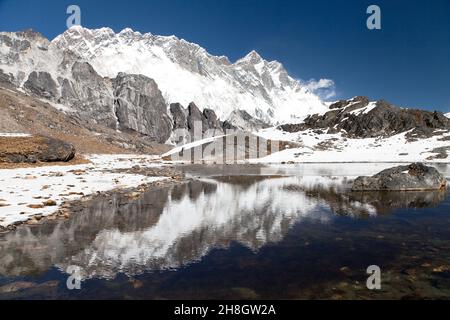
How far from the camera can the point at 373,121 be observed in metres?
128

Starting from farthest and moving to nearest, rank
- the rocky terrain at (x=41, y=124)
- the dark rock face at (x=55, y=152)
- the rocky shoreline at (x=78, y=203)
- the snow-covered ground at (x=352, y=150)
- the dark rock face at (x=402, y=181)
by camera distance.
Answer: the rocky terrain at (x=41, y=124), the snow-covered ground at (x=352, y=150), the dark rock face at (x=55, y=152), the dark rock face at (x=402, y=181), the rocky shoreline at (x=78, y=203)

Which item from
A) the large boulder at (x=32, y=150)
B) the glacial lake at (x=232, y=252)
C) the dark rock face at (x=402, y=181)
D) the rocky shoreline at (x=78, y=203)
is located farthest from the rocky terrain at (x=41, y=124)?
the glacial lake at (x=232, y=252)

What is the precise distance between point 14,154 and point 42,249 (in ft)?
119

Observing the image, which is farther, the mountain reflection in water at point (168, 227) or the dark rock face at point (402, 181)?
the dark rock face at point (402, 181)

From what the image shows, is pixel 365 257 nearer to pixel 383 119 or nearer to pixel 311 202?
pixel 311 202

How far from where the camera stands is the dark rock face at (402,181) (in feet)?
102

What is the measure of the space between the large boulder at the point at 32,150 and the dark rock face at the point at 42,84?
144 meters

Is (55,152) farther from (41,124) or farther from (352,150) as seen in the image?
(352,150)

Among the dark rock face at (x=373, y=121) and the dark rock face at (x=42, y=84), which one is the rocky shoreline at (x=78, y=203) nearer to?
the dark rock face at (x=373, y=121)

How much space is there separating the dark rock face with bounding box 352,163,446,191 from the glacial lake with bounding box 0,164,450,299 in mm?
6756

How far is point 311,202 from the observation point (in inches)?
1009

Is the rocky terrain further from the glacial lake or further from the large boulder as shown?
the glacial lake

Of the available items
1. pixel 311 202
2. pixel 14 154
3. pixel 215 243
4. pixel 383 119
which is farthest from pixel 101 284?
pixel 383 119
